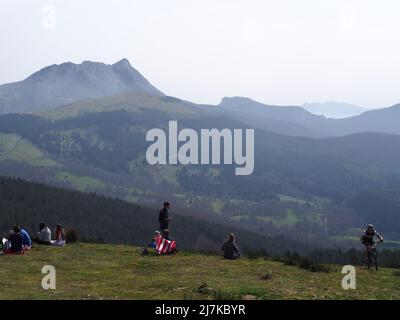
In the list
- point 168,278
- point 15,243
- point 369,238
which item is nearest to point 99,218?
point 15,243

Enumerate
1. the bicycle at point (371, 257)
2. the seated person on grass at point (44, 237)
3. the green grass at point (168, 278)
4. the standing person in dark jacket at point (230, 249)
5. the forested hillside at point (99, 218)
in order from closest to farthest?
1. the green grass at point (168, 278)
2. the bicycle at point (371, 257)
3. the standing person in dark jacket at point (230, 249)
4. the seated person on grass at point (44, 237)
5. the forested hillside at point (99, 218)

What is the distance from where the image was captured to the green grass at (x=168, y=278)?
19.6 metres

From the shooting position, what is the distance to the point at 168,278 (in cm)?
2341

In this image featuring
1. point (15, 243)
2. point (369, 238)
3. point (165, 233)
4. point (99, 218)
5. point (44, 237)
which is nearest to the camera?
point (369, 238)

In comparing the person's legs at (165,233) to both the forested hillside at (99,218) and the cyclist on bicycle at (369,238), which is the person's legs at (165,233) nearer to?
the cyclist on bicycle at (369,238)

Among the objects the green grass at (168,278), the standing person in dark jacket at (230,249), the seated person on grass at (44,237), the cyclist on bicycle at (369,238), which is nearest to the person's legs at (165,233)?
the green grass at (168,278)

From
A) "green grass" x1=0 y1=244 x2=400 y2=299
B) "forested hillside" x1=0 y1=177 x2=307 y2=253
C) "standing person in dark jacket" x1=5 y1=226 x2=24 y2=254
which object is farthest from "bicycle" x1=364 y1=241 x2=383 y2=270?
"forested hillside" x1=0 y1=177 x2=307 y2=253

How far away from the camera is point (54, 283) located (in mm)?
21141

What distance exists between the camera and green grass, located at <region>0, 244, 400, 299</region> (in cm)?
1958

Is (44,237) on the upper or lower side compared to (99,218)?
upper

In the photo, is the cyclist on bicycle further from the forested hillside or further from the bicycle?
the forested hillside

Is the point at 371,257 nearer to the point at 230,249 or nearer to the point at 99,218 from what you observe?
the point at 230,249
